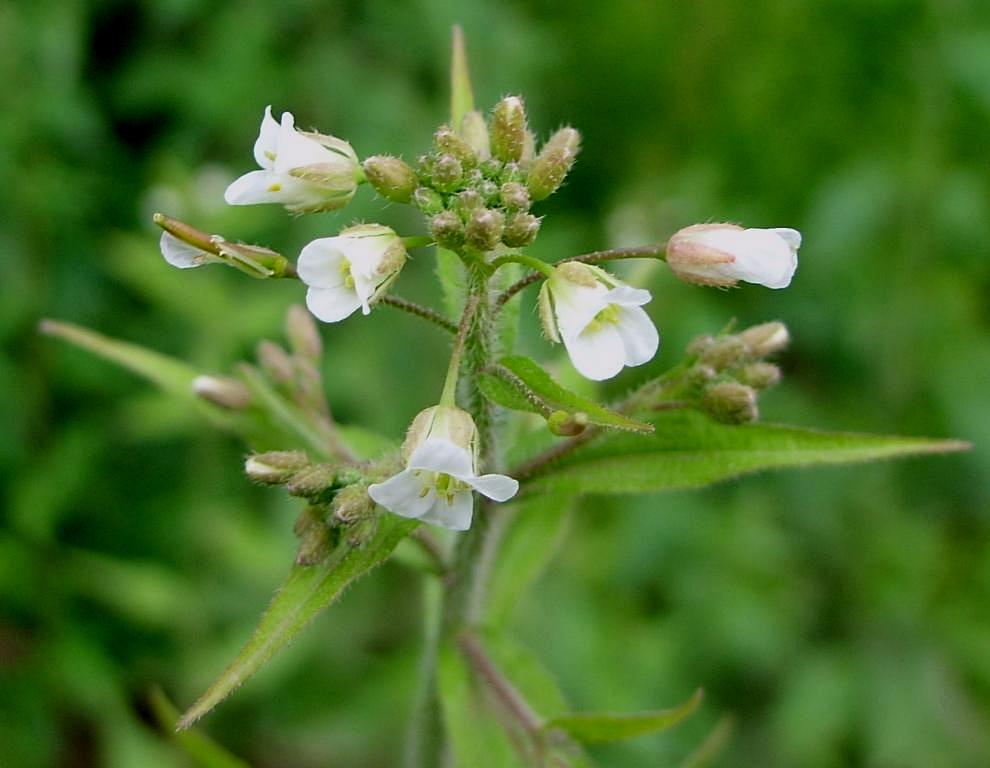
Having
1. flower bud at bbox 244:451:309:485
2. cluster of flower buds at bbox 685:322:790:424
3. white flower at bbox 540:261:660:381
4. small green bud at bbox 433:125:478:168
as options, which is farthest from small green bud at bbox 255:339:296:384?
cluster of flower buds at bbox 685:322:790:424

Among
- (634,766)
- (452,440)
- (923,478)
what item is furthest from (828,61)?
(452,440)

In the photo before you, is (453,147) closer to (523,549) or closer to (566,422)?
(566,422)

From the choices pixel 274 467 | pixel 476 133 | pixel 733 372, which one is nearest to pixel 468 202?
pixel 476 133

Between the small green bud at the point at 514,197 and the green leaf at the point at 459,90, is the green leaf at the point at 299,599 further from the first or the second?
the green leaf at the point at 459,90

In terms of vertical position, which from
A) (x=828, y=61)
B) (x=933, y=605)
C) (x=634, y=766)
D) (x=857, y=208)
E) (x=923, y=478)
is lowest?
A: (x=634, y=766)

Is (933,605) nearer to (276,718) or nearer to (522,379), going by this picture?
(276,718)

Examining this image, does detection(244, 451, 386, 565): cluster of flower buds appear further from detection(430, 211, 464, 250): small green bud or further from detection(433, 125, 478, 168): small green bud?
detection(433, 125, 478, 168): small green bud
